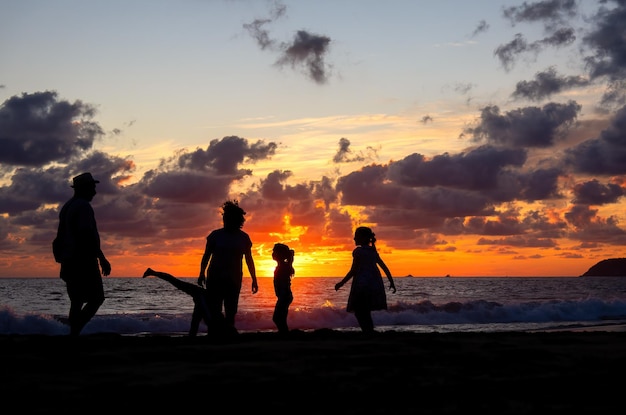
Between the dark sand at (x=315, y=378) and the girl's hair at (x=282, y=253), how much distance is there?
12.3ft

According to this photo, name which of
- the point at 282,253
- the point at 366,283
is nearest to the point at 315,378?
the point at 366,283

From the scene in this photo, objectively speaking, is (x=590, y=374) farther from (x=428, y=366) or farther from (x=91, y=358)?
(x=91, y=358)

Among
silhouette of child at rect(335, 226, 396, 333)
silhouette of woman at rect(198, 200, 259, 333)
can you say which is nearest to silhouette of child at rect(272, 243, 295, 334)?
silhouette of child at rect(335, 226, 396, 333)

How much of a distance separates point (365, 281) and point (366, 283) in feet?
0.13

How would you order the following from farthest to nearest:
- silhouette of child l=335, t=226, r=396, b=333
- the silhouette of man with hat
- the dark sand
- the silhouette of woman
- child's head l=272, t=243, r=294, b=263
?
child's head l=272, t=243, r=294, b=263
silhouette of child l=335, t=226, r=396, b=333
the silhouette of woman
the silhouette of man with hat
the dark sand

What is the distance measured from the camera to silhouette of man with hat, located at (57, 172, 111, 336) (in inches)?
346

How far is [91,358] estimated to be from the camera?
22.9 ft

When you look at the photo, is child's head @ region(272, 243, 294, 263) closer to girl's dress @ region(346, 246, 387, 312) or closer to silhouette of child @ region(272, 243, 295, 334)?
silhouette of child @ region(272, 243, 295, 334)

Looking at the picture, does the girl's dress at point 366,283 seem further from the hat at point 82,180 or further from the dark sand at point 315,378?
the hat at point 82,180

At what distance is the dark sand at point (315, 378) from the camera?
4.64m

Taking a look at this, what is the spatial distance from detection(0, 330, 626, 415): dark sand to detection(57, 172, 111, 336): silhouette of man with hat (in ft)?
1.65

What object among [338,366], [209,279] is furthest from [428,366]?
[209,279]

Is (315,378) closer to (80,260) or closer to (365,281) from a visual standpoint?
(80,260)

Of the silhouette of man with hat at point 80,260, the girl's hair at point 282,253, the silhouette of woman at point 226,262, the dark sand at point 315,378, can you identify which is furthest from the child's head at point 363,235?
the silhouette of man with hat at point 80,260
